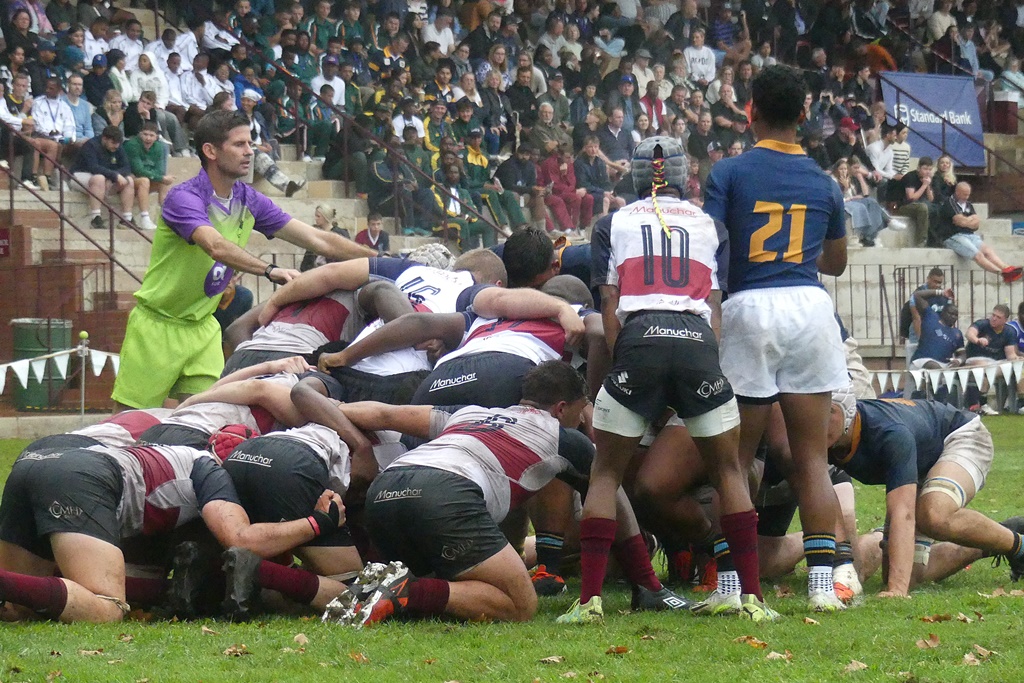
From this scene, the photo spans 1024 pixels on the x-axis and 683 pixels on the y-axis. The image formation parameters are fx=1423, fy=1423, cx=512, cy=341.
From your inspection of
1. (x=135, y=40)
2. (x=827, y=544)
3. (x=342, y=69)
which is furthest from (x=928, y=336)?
(x=827, y=544)

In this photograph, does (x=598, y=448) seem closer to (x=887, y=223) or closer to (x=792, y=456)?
(x=792, y=456)

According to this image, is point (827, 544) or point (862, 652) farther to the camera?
point (827, 544)

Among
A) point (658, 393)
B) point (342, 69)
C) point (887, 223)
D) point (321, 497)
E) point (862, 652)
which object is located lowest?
point (862, 652)

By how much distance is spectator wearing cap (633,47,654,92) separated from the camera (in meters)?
22.9

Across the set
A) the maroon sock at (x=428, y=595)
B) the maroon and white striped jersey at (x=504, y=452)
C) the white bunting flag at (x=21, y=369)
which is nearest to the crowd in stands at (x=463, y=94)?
the white bunting flag at (x=21, y=369)

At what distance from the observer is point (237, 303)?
42.7 ft

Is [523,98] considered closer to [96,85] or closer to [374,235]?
[374,235]

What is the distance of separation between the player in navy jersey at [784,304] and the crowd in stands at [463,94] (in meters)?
12.0

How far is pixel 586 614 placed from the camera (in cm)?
555

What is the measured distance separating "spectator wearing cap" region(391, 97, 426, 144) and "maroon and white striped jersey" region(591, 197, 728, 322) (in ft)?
45.5

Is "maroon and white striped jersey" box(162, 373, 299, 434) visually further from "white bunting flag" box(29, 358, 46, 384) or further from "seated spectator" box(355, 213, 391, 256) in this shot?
"seated spectator" box(355, 213, 391, 256)

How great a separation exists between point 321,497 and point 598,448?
125 cm

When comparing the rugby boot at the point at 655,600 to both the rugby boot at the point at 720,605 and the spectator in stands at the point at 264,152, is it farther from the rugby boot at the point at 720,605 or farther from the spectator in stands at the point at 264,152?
the spectator in stands at the point at 264,152

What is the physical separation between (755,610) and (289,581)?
6.07 feet
